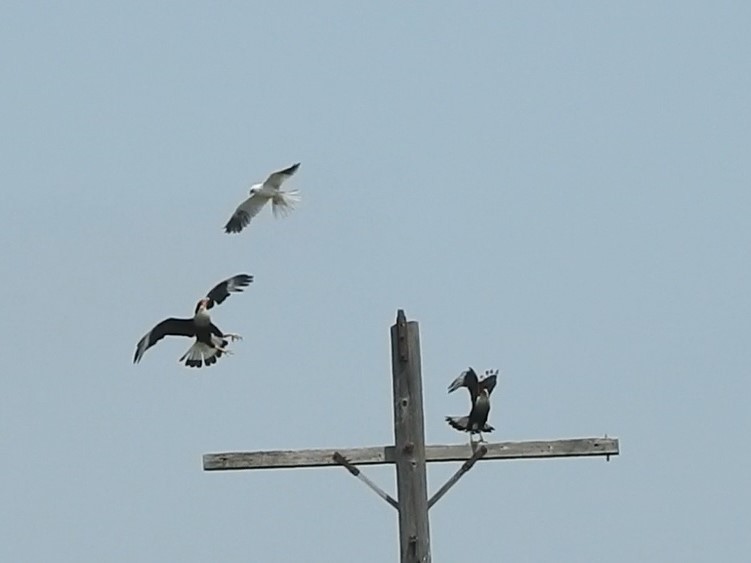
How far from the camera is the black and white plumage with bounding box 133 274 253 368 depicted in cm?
1271

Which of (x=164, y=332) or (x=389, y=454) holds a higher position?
(x=164, y=332)

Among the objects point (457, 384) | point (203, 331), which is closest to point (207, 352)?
point (203, 331)

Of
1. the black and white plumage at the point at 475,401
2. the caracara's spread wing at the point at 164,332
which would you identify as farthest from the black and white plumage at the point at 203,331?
the black and white plumage at the point at 475,401

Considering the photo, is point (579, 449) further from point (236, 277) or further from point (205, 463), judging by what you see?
point (236, 277)

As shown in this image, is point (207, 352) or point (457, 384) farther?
point (207, 352)

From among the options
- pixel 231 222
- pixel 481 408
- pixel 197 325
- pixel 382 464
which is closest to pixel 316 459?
pixel 382 464

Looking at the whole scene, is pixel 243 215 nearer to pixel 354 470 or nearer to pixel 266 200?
pixel 266 200

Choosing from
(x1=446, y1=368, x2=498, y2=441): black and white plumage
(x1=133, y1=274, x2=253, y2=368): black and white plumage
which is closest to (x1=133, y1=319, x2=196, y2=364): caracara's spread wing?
(x1=133, y1=274, x2=253, y2=368): black and white plumage

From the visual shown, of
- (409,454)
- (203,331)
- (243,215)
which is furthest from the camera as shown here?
(243,215)

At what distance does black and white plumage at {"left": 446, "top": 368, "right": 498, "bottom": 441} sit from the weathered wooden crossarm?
1.65 feet

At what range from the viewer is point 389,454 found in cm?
975

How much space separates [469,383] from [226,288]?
2.83 metres

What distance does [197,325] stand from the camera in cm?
1272

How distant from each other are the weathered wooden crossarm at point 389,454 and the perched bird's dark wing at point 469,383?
0.74 meters
